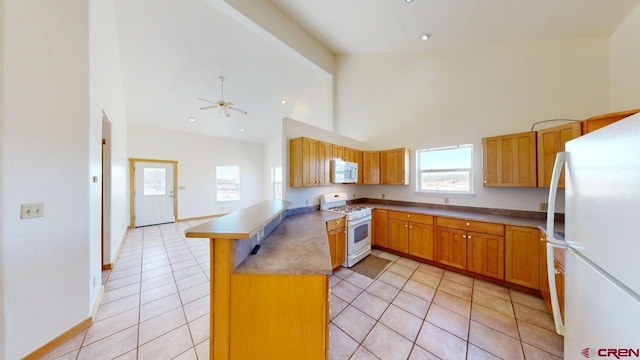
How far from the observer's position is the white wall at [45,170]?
4.83 ft

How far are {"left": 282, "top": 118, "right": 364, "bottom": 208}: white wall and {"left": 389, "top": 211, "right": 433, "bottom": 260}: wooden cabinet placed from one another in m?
1.22

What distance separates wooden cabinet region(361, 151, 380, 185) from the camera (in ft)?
14.1

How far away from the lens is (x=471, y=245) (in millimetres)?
2846

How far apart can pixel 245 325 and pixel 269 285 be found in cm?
29

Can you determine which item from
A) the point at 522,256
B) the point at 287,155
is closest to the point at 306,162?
the point at 287,155

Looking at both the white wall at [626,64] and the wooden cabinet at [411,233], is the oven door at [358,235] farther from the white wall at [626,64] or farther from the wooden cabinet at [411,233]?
the white wall at [626,64]

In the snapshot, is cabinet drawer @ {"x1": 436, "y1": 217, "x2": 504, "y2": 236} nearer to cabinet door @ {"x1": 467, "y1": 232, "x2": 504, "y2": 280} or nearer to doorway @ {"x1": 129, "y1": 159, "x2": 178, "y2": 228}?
cabinet door @ {"x1": 467, "y1": 232, "x2": 504, "y2": 280}

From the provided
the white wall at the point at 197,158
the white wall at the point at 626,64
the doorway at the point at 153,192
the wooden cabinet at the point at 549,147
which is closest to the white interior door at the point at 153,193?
the doorway at the point at 153,192

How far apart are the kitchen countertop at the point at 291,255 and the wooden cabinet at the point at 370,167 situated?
2.37 m

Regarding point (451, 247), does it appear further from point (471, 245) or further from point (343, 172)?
point (343, 172)

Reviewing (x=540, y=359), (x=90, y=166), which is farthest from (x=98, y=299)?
(x=540, y=359)

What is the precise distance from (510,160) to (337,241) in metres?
2.73

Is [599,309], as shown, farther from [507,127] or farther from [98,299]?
[98,299]

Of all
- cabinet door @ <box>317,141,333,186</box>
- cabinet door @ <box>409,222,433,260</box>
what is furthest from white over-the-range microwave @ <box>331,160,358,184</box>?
cabinet door @ <box>409,222,433,260</box>
